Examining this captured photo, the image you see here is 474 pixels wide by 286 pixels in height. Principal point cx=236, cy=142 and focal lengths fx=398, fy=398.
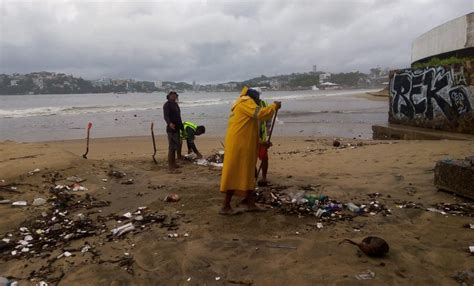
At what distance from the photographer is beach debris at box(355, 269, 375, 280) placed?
349cm

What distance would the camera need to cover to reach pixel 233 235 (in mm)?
4605

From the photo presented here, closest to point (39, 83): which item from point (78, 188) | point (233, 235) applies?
point (78, 188)

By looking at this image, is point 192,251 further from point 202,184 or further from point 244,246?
point 202,184

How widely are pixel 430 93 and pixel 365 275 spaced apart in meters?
11.5

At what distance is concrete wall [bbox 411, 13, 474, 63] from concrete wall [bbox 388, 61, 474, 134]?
13.2 feet

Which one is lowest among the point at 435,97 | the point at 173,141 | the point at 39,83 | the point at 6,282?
the point at 6,282

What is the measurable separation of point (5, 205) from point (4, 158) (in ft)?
10.5

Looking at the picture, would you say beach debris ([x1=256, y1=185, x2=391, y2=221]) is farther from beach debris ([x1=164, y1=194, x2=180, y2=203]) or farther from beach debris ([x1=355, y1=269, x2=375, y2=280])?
beach debris ([x1=355, y1=269, x2=375, y2=280])

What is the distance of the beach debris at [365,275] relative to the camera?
349 centimetres

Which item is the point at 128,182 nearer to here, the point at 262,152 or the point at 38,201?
the point at 38,201

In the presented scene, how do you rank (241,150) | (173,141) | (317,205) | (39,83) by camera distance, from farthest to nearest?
1. (39,83)
2. (173,141)
3. (317,205)
4. (241,150)

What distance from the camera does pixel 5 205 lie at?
5906mm

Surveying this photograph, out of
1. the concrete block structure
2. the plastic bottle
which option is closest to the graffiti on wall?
the concrete block structure

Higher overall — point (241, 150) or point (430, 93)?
point (430, 93)
